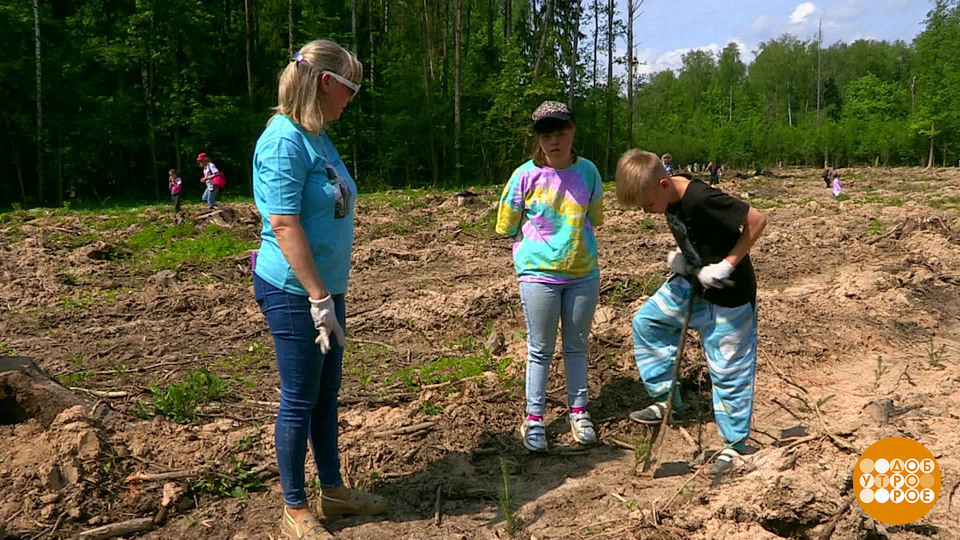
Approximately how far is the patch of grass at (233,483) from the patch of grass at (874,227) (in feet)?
31.4

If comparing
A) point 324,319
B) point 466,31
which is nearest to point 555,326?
point 324,319

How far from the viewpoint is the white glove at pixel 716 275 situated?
2752 mm

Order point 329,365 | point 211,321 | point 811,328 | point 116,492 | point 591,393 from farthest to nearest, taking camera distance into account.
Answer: point 211,321 < point 811,328 < point 591,393 < point 116,492 < point 329,365

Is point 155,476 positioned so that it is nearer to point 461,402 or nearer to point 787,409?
point 461,402

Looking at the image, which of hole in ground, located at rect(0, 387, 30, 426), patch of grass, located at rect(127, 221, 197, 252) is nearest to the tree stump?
hole in ground, located at rect(0, 387, 30, 426)

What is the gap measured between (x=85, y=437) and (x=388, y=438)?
1.42m

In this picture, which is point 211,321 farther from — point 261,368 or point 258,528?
point 258,528

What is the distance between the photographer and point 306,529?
2.41 meters

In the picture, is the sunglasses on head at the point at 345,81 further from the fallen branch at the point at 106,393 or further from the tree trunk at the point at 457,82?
the tree trunk at the point at 457,82

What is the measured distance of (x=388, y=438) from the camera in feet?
11.2

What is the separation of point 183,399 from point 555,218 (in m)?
2.36

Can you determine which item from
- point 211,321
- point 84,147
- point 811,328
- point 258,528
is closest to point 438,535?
point 258,528

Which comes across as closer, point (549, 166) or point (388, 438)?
point (549, 166)

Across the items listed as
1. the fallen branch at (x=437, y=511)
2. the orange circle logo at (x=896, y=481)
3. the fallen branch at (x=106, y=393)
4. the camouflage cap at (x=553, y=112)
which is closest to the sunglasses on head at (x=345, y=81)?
the camouflage cap at (x=553, y=112)
